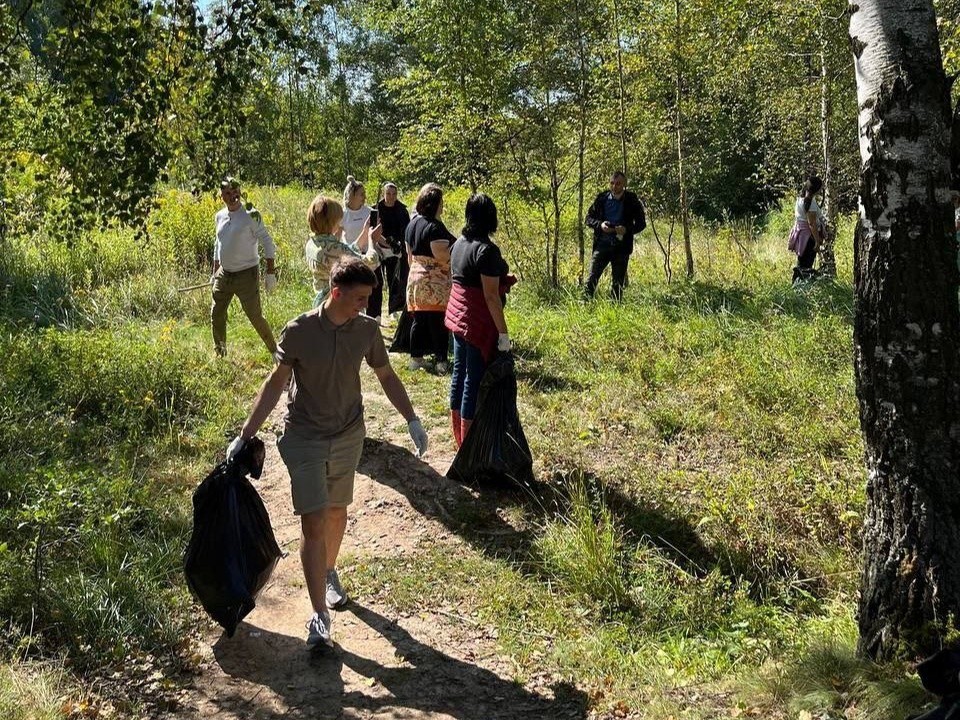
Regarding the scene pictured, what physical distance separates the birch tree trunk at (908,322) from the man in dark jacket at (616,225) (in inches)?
259

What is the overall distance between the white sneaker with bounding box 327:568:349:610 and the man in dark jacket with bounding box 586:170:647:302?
610 cm

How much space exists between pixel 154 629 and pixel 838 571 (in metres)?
3.53

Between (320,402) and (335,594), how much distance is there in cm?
116

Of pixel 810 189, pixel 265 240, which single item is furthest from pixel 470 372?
pixel 810 189

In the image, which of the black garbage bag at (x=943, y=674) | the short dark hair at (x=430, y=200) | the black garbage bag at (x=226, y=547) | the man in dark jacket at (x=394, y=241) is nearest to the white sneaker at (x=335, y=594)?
the black garbage bag at (x=226, y=547)

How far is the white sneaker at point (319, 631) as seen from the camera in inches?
159

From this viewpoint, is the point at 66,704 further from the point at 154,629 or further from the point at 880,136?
the point at 880,136

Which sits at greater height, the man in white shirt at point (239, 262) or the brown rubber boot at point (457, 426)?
the man in white shirt at point (239, 262)

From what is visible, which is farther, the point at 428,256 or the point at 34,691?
the point at 428,256

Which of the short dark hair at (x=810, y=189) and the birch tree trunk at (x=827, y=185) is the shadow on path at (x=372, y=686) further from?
the short dark hair at (x=810, y=189)

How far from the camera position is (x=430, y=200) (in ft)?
22.2

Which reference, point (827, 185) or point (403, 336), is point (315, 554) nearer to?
point (403, 336)

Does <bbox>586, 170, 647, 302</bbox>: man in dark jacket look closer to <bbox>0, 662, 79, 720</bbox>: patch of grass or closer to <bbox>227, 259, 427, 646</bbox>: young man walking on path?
<bbox>227, 259, 427, 646</bbox>: young man walking on path

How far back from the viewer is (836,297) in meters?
9.09
